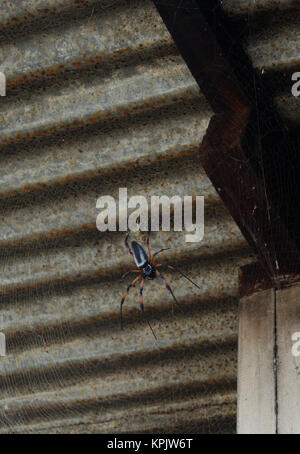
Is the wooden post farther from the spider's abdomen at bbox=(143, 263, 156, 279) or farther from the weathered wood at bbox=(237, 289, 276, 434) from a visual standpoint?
the spider's abdomen at bbox=(143, 263, 156, 279)

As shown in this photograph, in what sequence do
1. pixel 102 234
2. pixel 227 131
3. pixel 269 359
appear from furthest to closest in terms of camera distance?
1. pixel 102 234
2. pixel 269 359
3. pixel 227 131

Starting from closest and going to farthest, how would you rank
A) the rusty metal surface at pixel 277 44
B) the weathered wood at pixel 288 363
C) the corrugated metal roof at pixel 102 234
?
the weathered wood at pixel 288 363, the rusty metal surface at pixel 277 44, the corrugated metal roof at pixel 102 234

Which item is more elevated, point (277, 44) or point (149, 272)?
point (277, 44)

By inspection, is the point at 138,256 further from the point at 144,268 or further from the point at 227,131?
the point at 227,131

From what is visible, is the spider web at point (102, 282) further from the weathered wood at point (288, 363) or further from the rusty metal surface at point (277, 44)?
the weathered wood at point (288, 363)

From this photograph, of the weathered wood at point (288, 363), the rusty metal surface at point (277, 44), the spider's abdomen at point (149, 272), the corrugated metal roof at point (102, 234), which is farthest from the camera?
the spider's abdomen at point (149, 272)

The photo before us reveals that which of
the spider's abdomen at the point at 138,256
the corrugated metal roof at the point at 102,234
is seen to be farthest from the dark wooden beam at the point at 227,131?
the spider's abdomen at the point at 138,256

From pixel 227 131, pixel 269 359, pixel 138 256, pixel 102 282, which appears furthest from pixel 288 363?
pixel 102 282

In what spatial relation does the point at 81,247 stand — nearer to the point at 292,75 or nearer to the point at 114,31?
the point at 114,31
